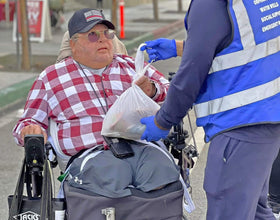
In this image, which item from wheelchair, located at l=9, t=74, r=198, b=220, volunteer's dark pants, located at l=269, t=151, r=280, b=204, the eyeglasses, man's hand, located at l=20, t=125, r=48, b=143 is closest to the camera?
wheelchair, located at l=9, t=74, r=198, b=220

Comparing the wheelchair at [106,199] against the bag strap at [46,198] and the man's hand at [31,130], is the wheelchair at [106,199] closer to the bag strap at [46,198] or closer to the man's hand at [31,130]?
the bag strap at [46,198]

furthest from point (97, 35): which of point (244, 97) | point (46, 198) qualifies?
point (244, 97)

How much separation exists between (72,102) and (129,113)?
1.73 ft

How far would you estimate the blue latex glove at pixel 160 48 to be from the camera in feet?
11.5

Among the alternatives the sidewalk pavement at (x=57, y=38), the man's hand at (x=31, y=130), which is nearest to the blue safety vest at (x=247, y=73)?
the man's hand at (x=31, y=130)

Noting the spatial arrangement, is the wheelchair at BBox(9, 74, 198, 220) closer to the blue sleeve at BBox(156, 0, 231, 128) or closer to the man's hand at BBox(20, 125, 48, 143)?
the man's hand at BBox(20, 125, 48, 143)

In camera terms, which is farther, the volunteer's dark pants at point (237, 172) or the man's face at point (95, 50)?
the man's face at point (95, 50)

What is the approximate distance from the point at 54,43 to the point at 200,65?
12.0m

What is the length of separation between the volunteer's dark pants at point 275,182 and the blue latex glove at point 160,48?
1.34m

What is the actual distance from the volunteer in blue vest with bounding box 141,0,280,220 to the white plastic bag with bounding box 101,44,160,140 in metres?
0.28

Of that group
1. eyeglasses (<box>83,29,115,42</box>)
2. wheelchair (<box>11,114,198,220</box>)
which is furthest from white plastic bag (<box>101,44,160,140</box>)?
eyeglasses (<box>83,29,115,42</box>)

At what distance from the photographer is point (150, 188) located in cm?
318

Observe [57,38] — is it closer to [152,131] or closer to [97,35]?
[97,35]

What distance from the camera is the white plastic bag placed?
11.2ft
